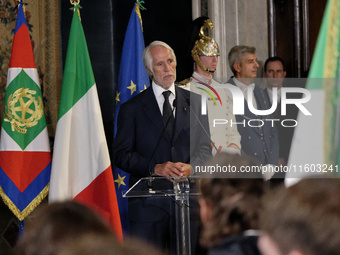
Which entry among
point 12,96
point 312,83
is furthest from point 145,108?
point 312,83

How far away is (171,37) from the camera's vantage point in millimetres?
5988

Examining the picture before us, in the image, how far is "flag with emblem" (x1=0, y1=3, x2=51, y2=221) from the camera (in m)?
4.84

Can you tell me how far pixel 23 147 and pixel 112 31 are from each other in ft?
5.36

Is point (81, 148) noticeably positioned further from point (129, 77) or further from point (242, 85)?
point (242, 85)

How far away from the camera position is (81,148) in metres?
4.82

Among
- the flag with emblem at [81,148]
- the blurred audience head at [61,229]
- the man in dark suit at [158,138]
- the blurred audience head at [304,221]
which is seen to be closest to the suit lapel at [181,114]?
the man in dark suit at [158,138]

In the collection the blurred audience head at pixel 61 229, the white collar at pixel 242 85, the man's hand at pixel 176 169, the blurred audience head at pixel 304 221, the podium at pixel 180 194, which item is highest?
the white collar at pixel 242 85

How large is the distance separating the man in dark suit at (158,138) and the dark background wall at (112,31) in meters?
1.75

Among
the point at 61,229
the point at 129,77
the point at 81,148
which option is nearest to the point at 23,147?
the point at 81,148

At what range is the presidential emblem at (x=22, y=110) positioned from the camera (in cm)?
488

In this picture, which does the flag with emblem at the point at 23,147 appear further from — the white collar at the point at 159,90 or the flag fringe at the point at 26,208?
the white collar at the point at 159,90

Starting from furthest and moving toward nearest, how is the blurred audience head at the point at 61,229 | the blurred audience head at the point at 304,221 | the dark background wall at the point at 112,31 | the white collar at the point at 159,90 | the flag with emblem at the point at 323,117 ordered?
the dark background wall at the point at 112,31, the white collar at the point at 159,90, the flag with emblem at the point at 323,117, the blurred audience head at the point at 61,229, the blurred audience head at the point at 304,221

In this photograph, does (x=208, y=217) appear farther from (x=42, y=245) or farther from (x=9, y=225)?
(x=9, y=225)

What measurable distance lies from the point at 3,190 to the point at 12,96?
71 centimetres
